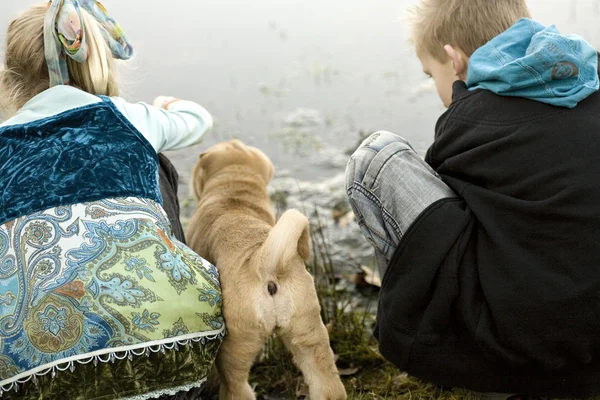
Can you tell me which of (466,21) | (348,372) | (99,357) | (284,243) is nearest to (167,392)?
(99,357)

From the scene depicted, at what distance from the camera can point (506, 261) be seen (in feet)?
7.50

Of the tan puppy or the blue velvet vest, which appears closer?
the blue velvet vest

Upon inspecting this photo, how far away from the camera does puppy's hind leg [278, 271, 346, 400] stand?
8.23 feet

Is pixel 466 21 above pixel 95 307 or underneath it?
above

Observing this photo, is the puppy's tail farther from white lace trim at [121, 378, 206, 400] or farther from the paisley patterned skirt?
white lace trim at [121, 378, 206, 400]

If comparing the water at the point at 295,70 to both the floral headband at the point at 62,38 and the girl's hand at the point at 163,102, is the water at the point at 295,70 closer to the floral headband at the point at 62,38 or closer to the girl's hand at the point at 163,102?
the girl's hand at the point at 163,102

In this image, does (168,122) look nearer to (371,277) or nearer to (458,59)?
(458,59)

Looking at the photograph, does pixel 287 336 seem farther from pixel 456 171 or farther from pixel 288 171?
pixel 288 171

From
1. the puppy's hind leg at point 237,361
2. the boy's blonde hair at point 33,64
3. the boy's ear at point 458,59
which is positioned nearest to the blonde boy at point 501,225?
the boy's ear at point 458,59

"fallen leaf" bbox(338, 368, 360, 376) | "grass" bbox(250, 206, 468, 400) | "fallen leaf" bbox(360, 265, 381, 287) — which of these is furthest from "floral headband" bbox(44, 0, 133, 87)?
"fallen leaf" bbox(360, 265, 381, 287)

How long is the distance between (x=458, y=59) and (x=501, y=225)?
829 millimetres

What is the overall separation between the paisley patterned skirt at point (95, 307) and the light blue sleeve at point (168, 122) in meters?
0.36

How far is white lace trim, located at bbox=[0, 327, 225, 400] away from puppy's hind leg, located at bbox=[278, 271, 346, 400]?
0.40 meters

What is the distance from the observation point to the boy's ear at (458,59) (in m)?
2.79
